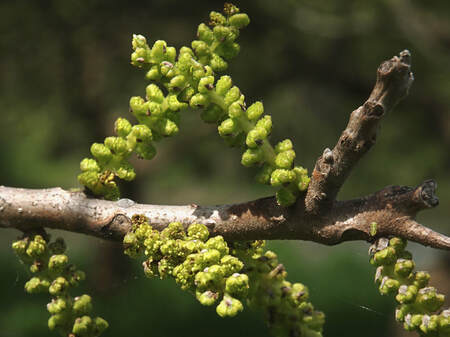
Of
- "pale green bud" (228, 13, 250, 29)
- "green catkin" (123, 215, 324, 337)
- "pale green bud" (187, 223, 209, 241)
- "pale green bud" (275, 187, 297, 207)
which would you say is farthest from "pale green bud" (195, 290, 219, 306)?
"pale green bud" (228, 13, 250, 29)

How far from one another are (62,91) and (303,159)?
9.58 feet

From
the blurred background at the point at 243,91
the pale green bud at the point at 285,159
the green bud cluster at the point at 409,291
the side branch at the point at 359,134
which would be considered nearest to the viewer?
the side branch at the point at 359,134

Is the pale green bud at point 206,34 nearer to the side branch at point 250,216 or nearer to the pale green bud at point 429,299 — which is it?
the side branch at point 250,216

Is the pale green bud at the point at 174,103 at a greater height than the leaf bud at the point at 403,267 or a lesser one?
greater

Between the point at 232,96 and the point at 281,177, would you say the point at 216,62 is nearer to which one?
the point at 232,96

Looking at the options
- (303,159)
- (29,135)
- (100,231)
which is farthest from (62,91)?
(100,231)

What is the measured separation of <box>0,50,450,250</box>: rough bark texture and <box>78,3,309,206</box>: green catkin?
2.6 inches

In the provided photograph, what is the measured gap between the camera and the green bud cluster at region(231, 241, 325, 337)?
143 centimetres

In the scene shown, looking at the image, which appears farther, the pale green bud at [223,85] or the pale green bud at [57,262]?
the pale green bud at [57,262]

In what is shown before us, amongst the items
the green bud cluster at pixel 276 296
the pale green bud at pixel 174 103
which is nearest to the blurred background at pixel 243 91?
the green bud cluster at pixel 276 296

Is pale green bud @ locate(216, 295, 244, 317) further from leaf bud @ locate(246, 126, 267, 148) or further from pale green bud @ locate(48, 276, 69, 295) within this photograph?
pale green bud @ locate(48, 276, 69, 295)

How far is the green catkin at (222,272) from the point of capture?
44.9 inches

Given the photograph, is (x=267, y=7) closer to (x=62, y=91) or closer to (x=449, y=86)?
(x=449, y=86)

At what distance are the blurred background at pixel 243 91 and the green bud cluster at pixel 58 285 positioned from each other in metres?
3.50
